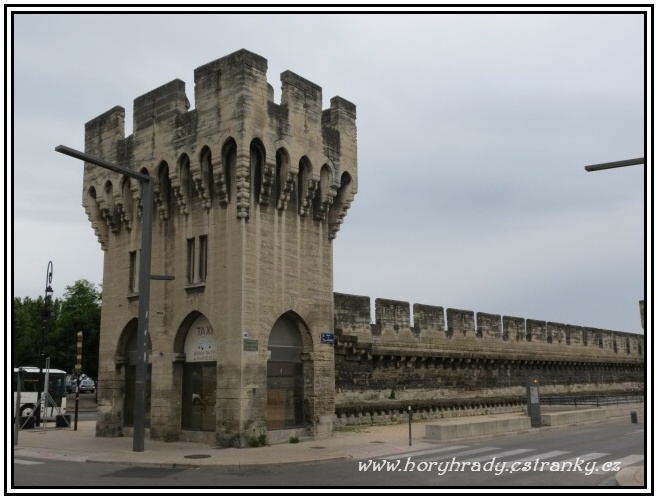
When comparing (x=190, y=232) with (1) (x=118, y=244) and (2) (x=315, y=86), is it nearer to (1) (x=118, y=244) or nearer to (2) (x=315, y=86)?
(1) (x=118, y=244)

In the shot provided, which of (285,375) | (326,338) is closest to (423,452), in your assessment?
(285,375)

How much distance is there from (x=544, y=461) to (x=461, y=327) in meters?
18.2

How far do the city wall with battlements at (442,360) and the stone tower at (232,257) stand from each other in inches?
198

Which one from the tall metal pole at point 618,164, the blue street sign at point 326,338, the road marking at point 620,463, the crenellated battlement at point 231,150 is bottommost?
the road marking at point 620,463

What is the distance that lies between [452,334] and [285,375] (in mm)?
14034

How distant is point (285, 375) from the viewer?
2227cm

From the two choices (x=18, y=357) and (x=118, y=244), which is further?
(x=18, y=357)

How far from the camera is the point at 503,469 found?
50.2ft

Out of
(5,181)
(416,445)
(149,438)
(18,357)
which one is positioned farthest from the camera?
(18,357)

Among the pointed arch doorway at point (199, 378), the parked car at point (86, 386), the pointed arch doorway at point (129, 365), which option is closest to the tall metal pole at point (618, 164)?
the pointed arch doorway at point (199, 378)

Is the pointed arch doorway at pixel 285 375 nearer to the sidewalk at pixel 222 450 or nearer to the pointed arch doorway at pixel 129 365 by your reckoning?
the sidewalk at pixel 222 450

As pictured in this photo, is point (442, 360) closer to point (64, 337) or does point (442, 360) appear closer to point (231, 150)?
point (231, 150)

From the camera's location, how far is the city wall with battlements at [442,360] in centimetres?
2845
